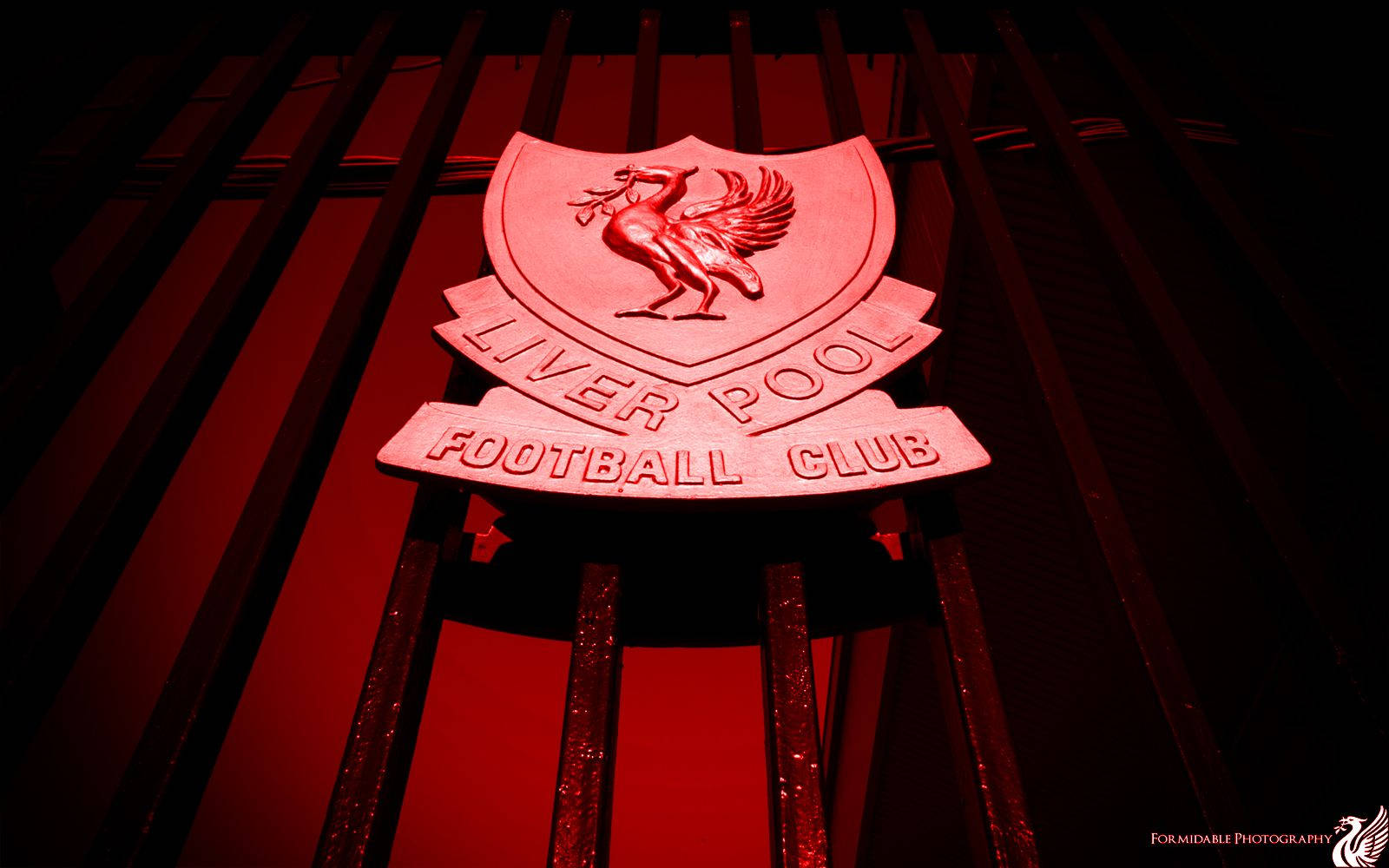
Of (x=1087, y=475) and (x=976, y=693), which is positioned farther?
(x=1087, y=475)

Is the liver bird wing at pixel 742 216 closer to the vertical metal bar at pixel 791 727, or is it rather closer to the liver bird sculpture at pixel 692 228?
the liver bird sculpture at pixel 692 228

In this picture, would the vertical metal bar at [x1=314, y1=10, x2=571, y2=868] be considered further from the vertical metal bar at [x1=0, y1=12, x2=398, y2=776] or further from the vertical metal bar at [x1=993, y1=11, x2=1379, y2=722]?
the vertical metal bar at [x1=993, y1=11, x2=1379, y2=722]

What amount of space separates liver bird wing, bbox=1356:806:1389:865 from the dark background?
123 cm

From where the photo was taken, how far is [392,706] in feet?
2.60

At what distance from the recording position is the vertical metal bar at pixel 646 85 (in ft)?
5.08

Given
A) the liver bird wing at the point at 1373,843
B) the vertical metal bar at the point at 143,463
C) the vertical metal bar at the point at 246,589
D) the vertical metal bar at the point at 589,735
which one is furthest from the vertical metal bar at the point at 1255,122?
the vertical metal bar at the point at 143,463

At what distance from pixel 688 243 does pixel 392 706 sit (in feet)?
2.31

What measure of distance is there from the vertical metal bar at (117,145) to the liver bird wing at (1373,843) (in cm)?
164

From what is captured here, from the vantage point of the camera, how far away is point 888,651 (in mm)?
3898

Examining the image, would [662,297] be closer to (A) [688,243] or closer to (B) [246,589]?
(A) [688,243]

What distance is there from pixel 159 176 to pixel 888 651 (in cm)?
306

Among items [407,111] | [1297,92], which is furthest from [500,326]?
→ [407,111]
